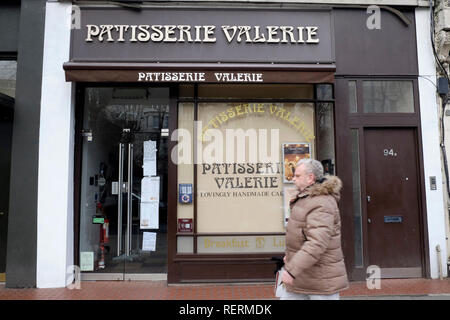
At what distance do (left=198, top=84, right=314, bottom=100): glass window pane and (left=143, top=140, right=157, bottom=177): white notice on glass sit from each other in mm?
1275

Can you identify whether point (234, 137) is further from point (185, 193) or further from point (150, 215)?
point (150, 215)

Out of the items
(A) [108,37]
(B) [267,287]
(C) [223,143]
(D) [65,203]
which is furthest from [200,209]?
(A) [108,37]

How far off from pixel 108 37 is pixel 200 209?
11.1 feet

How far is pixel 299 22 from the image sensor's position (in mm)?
6246

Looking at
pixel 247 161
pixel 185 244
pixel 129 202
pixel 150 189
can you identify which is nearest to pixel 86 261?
pixel 129 202

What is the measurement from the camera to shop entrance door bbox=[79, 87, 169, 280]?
627cm

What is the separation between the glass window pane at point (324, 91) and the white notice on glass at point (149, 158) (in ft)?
10.3

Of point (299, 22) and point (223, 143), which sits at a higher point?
point (299, 22)

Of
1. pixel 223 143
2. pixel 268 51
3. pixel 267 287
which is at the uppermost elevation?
pixel 268 51

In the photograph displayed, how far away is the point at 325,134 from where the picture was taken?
6336 millimetres

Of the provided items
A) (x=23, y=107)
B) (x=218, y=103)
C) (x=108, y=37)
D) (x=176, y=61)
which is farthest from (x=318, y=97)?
(x=23, y=107)

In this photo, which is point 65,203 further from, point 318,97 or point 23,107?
point 318,97

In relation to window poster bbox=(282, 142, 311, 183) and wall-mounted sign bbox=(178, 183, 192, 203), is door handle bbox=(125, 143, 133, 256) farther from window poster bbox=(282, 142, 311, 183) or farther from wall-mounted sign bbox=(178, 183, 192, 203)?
window poster bbox=(282, 142, 311, 183)

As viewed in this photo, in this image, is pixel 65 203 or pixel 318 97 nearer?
pixel 65 203
